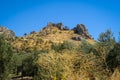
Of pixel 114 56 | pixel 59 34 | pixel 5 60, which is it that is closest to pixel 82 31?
pixel 59 34

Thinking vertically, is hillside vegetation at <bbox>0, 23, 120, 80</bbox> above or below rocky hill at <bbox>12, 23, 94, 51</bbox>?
below

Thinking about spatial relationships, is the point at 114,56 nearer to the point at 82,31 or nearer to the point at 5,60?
the point at 5,60

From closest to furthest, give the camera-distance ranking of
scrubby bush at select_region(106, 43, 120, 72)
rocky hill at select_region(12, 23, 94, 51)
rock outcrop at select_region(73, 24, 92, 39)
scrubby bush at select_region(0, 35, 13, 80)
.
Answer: scrubby bush at select_region(106, 43, 120, 72), scrubby bush at select_region(0, 35, 13, 80), rocky hill at select_region(12, 23, 94, 51), rock outcrop at select_region(73, 24, 92, 39)

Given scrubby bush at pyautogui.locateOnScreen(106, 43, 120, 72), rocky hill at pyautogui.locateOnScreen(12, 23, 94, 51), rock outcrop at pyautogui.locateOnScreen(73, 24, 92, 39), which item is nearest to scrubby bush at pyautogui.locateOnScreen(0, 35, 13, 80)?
scrubby bush at pyautogui.locateOnScreen(106, 43, 120, 72)

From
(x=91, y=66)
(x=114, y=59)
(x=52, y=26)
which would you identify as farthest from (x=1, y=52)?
(x=52, y=26)

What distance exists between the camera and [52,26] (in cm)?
18212

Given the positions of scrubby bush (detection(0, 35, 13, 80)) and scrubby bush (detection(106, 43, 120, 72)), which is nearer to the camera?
scrubby bush (detection(106, 43, 120, 72))

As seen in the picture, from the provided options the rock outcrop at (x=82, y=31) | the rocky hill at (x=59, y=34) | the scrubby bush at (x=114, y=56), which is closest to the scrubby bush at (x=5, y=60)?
the scrubby bush at (x=114, y=56)

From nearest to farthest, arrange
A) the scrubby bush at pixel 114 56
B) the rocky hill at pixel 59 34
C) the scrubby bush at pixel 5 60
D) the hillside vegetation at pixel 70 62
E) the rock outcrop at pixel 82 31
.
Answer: the hillside vegetation at pixel 70 62
the scrubby bush at pixel 114 56
the scrubby bush at pixel 5 60
the rocky hill at pixel 59 34
the rock outcrop at pixel 82 31

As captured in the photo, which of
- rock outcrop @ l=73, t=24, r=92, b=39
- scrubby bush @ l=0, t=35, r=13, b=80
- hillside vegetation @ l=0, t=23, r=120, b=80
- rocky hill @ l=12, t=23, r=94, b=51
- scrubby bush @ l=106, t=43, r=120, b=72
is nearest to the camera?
hillside vegetation @ l=0, t=23, r=120, b=80

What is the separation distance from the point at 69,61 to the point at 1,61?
786 inches

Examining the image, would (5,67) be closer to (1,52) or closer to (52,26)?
(1,52)

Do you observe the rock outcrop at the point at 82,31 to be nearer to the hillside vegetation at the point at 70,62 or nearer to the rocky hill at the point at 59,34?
the rocky hill at the point at 59,34

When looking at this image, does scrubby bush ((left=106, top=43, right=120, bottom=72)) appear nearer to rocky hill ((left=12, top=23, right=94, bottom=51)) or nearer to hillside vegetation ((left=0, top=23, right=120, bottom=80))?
hillside vegetation ((left=0, top=23, right=120, bottom=80))
